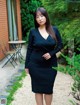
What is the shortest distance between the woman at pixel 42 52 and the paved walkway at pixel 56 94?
3.87 ft

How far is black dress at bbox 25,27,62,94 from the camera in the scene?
479 centimetres

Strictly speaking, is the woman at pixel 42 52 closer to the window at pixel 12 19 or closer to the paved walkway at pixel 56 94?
the paved walkway at pixel 56 94

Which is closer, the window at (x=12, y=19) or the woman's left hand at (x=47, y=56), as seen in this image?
the woman's left hand at (x=47, y=56)

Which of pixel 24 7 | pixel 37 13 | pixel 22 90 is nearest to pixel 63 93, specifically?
pixel 22 90

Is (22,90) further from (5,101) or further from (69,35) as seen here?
(69,35)

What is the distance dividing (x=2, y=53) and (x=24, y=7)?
22.7ft

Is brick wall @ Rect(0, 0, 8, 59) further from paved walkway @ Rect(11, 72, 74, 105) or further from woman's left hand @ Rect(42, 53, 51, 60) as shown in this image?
woman's left hand @ Rect(42, 53, 51, 60)

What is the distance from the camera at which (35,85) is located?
5000 mm

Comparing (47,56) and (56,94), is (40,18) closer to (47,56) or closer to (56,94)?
(47,56)

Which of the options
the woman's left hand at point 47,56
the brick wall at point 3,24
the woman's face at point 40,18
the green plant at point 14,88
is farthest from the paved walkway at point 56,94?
the brick wall at point 3,24

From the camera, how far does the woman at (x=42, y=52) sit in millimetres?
4785

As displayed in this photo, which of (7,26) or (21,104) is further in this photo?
(7,26)

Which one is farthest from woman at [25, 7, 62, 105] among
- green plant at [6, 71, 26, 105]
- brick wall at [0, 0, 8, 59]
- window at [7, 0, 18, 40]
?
window at [7, 0, 18, 40]

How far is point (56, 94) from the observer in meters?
6.70
